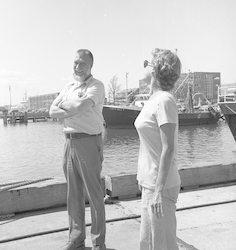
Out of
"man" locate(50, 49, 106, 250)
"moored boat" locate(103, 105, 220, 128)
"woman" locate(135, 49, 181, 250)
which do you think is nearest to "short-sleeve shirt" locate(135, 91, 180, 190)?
"woman" locate(135, 49, 181, 250)

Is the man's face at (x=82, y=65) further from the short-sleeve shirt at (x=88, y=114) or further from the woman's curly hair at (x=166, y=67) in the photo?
the woman's curly hair at (x=166, y=67)

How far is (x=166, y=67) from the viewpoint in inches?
81.3

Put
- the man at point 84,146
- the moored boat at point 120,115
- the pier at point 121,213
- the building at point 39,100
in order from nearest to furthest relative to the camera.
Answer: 1. the man at point 84,146
2. the pier at point 121,213
3. the moored boat at point 120,115
4. the building at point 39,100

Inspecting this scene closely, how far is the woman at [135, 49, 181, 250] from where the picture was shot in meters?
2.03

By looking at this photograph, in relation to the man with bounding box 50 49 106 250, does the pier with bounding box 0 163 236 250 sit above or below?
below

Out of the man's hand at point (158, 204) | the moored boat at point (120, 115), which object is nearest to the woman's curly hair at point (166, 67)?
the man's hand at point (158, 204)

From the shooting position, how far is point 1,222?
12.5 feet

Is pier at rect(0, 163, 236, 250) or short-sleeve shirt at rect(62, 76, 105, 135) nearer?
short-sleeve shirt at rect(62, 76, 105, 135)

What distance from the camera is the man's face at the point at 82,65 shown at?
10.1 feet

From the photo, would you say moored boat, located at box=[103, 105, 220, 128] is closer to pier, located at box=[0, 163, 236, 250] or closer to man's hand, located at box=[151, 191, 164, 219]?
pier, located at box=[0, 163, 236, 250]

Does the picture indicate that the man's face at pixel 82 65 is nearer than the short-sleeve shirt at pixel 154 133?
No

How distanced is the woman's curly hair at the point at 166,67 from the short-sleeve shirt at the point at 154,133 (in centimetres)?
7

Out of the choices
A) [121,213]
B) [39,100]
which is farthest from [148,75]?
[39,100]

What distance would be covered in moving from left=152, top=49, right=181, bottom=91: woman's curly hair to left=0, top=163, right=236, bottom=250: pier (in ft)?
5.73
